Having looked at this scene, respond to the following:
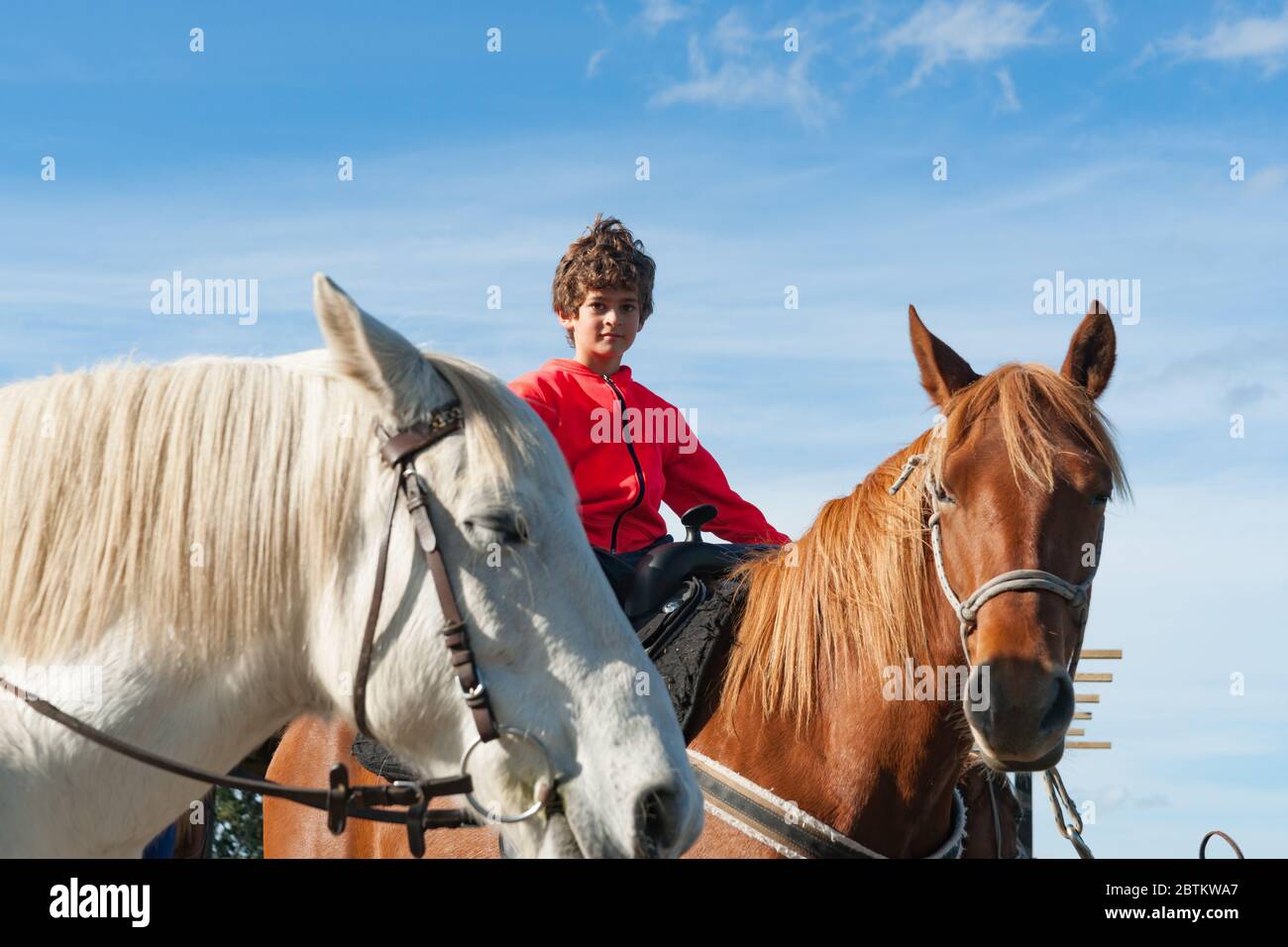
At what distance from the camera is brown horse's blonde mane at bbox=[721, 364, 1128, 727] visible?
173 inches

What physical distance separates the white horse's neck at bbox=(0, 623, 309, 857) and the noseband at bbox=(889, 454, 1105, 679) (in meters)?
2.27

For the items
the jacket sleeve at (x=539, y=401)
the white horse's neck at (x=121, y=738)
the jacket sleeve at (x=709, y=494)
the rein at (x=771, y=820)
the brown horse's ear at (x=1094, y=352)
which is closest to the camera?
the white horse's neck at (x=121, y=738)

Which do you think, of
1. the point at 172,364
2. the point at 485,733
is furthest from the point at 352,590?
the point at 172,364

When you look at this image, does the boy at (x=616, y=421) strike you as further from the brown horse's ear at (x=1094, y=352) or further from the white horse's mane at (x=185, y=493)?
the white horse's mane at (x=185, y=493)

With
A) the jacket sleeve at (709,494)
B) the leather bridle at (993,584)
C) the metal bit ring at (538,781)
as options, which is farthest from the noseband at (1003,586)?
the metal bit ring at (538,781)

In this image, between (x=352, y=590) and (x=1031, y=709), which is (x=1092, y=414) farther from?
(x=352, y=590)

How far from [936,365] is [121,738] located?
3136 millimetres

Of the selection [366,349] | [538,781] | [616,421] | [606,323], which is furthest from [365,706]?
[606,323]

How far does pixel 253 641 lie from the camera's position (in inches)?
111

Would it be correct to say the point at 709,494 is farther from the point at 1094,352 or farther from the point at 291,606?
the point at 291,606

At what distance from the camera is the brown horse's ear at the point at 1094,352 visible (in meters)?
4.70

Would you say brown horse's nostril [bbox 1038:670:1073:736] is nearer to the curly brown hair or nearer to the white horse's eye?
the white horse's eye

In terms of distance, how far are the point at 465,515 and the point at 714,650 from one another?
7.29ft
